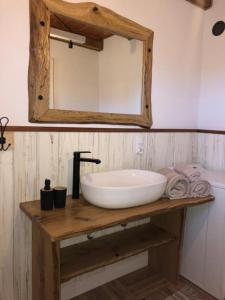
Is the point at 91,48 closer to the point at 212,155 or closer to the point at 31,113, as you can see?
the point at 31,113

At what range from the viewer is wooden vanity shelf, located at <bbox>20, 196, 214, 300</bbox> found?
1.11m

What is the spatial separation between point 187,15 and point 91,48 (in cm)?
103

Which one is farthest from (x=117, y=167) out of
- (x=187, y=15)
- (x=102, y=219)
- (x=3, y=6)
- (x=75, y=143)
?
(x=187, y=15)

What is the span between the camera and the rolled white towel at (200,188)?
1612 mm

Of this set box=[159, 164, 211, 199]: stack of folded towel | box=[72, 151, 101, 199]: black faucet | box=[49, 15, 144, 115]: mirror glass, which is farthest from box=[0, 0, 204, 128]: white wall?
box=[159, 164, 211, 199]: stack of folded towel

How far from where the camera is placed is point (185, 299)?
1.68 meters

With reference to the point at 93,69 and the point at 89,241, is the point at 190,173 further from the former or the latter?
the point at 93,69

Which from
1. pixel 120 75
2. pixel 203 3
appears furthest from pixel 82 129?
pixel 203 3

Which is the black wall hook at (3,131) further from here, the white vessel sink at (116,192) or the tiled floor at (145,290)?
the tiled floor at (145,290)

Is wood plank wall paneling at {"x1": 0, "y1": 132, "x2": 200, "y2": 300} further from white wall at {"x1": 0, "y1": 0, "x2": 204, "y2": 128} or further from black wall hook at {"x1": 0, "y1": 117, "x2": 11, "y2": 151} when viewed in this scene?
white wall at {"x1": 0, "y1": 0, "x2": 204, "y2": 128}

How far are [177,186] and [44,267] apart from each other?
0.93 metres

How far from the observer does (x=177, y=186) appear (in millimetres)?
1579

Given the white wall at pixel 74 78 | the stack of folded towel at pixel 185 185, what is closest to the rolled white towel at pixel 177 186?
the stack of folded towel at pixel 185 185

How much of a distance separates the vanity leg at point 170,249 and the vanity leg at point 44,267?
99 cm
